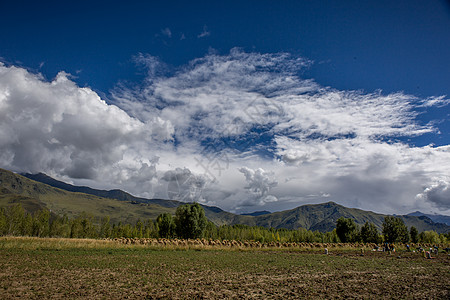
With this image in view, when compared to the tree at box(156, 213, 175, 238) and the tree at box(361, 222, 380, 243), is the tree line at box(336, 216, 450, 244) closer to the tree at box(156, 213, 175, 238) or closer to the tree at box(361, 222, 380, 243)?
the tree at box(361, 222, 380, 243)

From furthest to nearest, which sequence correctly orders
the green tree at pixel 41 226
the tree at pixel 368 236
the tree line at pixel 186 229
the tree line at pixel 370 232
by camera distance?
the green tree at pixel 41 226
the tree at pixel 368 236
the tree line at pixel 370 232
the tree line at pixel 186 229

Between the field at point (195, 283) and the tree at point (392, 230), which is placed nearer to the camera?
the field at point (195, 283)

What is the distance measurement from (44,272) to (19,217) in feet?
371

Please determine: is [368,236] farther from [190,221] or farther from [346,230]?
[190,221]

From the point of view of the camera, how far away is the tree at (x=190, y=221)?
246 ft

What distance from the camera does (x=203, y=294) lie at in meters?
13.8

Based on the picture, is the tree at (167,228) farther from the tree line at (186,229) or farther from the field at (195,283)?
the field at (195,283)

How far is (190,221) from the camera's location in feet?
246

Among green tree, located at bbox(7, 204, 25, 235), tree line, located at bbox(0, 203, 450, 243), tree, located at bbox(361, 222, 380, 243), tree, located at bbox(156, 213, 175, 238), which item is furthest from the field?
green tree, located at bbox(7, 204, 25, 235)

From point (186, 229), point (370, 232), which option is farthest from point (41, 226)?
point (370, 232)

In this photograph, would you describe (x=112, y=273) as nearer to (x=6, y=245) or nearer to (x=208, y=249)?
(x=6, y=245)

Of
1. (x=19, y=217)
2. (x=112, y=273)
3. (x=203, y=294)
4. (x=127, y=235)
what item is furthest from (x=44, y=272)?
(x=19, y=217)

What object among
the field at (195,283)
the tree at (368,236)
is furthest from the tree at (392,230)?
the field at (195,283)

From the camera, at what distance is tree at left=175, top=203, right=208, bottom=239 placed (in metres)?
74.9
